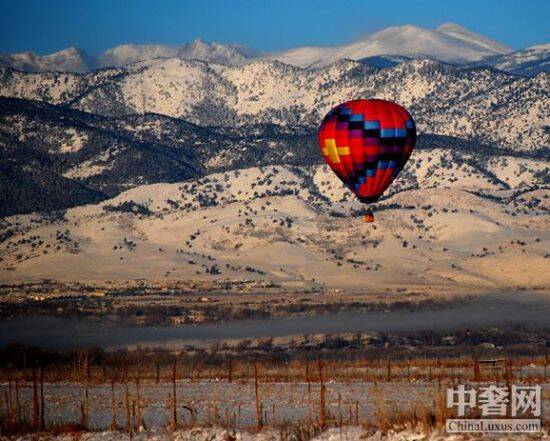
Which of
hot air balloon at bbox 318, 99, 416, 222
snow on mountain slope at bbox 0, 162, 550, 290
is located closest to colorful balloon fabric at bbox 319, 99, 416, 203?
hot air balloon at bbox 318, 99, 416, 222

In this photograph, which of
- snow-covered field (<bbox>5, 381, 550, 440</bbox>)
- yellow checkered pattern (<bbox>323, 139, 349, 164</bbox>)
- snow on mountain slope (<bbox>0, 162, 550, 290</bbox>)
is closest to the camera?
snow-covered field (<bbox>5, 381, 550, 440</bbox>)

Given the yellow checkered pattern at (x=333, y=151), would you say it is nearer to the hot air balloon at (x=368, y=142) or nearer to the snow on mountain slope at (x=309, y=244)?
the hot air balloon at (x=368, y=142)

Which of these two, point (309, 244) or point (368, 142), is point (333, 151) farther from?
point (309, 244)

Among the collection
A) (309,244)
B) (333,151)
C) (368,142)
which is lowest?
(309,244)

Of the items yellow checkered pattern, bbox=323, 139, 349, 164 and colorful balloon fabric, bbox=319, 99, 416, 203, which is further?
yellow checkered pattern, bbox=323, 139, 349, 164

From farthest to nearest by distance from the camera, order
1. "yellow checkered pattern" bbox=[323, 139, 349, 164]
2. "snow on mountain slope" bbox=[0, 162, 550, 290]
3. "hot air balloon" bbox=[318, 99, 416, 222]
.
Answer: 1. "snow on mountain slope" bbox=[0, 162, 550, 290]
2. "yellow checkered pattern" bbox=[323, 139, 349, 164]
3. "hot air balloon" bbox=[318, 99, 416, 222]

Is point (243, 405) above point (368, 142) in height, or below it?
below

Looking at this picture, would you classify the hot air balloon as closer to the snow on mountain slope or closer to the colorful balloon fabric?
the colorful balloon fabric

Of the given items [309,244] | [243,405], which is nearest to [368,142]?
[243,405]
